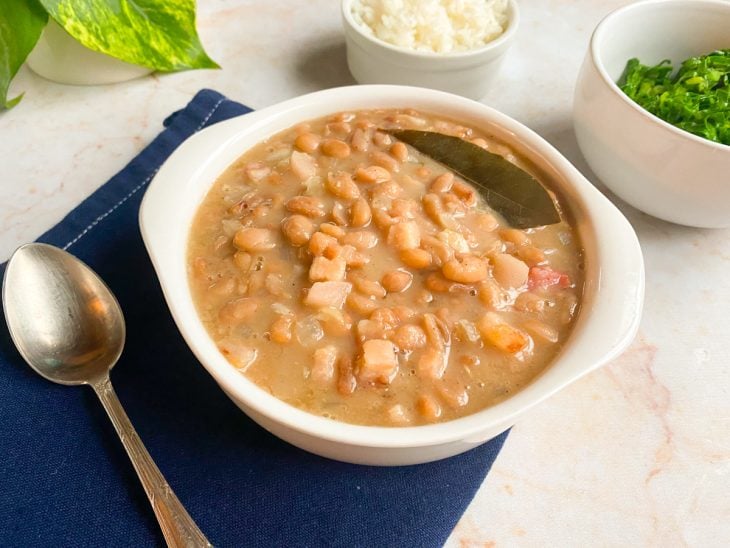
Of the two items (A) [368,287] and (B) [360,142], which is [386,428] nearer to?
(A) [368,287]

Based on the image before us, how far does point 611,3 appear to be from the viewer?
11.4 ft

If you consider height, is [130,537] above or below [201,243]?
below

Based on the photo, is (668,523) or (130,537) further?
(668,523)

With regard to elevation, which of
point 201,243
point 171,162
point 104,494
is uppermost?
point 171,162

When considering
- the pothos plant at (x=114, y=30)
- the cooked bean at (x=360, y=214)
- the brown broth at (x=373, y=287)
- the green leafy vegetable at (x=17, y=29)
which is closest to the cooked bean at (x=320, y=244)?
the brown broth at (x=373, y=287)

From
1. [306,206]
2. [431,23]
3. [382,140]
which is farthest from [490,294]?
[431,23]

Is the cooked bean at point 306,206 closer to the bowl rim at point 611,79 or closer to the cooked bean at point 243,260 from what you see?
the cooked bean at point 243,260

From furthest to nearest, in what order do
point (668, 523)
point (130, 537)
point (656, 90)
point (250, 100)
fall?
point (250, 100) < point (656, 90) < point (668, 523) < point (130, 537)

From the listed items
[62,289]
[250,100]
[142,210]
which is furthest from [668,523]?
[250,100]

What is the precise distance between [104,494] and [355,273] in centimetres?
76

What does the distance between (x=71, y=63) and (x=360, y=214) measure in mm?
1474

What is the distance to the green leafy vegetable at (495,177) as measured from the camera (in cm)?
188

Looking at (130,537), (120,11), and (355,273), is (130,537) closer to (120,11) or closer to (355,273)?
(355,273)

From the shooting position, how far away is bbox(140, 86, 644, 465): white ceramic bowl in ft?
4.55
